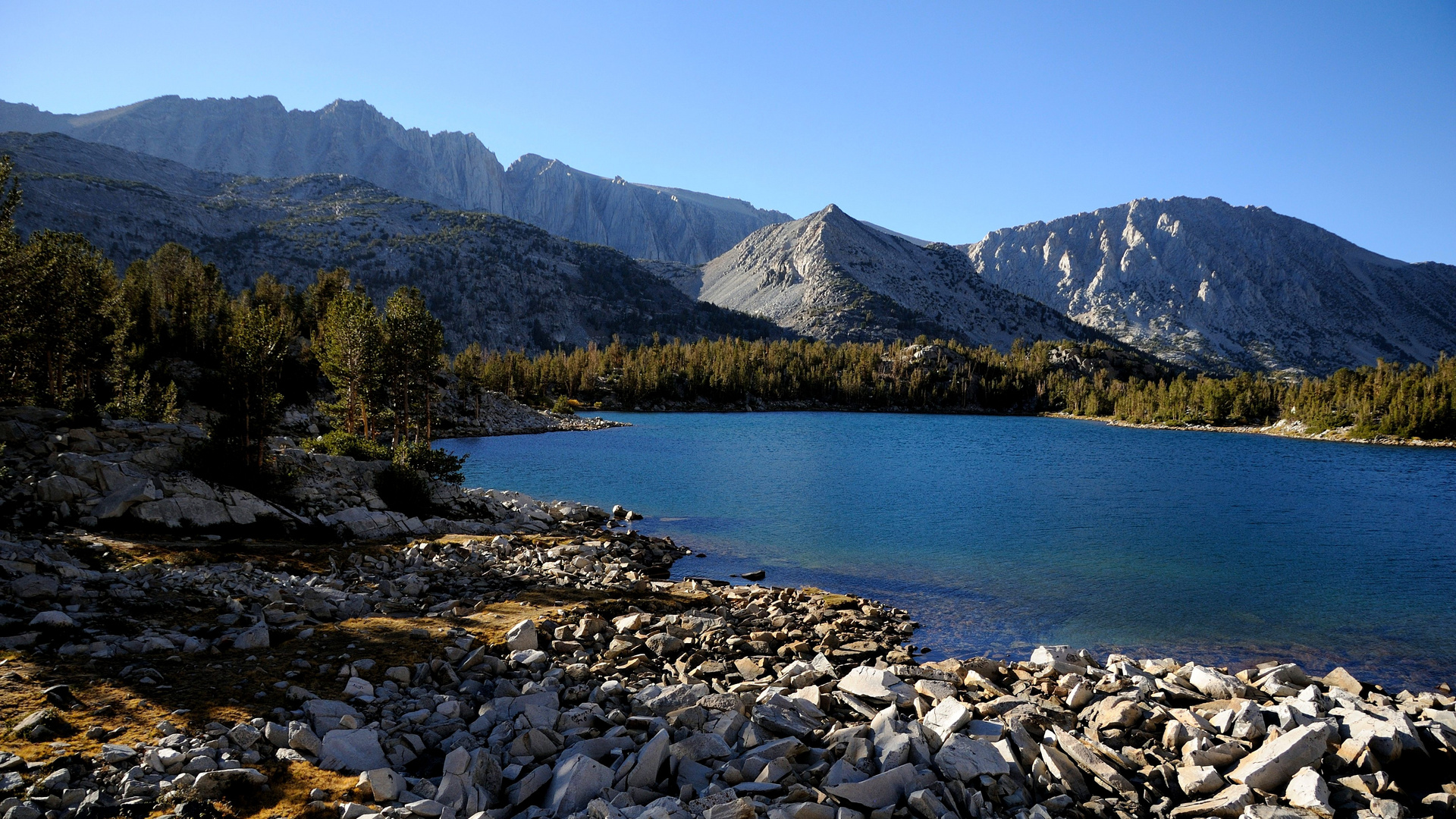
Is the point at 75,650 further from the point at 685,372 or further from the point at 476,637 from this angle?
the point at 685,372

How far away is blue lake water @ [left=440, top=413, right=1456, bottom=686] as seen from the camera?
18438 millimetres

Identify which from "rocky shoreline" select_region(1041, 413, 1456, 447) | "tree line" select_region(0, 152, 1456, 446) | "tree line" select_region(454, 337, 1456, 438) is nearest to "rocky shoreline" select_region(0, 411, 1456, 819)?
"tree line" select_region(0, 152, 1456, 446)

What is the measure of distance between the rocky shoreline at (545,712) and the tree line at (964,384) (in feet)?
247

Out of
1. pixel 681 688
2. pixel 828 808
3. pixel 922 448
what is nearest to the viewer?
pixel 828 808

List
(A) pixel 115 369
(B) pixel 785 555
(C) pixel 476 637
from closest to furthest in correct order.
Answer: (C) pixel 476 637
(B) pixel 785 555
(A) pixel 115 369

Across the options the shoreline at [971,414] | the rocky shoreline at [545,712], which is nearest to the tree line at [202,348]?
the rocky shoreline at [545,712]

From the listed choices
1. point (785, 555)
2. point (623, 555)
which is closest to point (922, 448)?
point (785, 555)

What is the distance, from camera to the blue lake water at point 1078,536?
18.4m

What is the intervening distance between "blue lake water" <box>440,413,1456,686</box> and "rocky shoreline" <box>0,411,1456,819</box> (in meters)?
5.53

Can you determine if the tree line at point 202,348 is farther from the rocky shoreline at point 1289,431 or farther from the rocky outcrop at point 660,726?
the rocky shoreline at point 1289,431

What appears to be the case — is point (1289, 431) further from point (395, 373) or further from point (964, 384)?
point (395, 373)

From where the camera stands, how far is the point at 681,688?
955 cm

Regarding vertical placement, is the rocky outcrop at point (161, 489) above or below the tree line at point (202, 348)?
below

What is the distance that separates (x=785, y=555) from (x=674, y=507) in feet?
34.0
